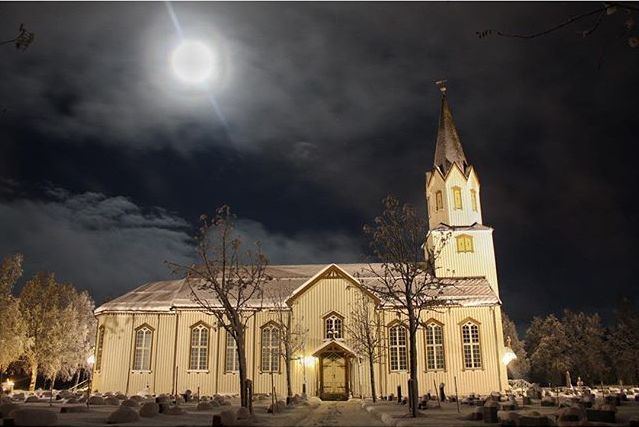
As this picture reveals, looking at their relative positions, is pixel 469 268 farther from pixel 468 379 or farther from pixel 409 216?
pixel 409 216

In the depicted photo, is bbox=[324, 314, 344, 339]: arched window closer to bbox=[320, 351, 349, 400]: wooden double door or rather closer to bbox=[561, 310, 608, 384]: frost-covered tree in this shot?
bbox=[320, 351, 349, 400]: wooden double door

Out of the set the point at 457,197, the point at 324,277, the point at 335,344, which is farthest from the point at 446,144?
the point at 335,344

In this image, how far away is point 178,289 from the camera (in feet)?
142

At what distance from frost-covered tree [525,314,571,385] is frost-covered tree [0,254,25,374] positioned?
6102 cm

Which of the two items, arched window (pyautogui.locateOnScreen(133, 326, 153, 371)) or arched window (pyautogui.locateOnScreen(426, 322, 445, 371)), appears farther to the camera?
arched window (pyautogui.locateOnScreen(133, 326, 153, 371))

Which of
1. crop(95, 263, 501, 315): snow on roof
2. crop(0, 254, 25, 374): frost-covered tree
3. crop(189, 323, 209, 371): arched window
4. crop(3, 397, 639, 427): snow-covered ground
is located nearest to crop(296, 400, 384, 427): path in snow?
crop(3, 397, 639, 427): snow-covered ground

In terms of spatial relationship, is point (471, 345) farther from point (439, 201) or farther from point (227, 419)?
point (227, 419)

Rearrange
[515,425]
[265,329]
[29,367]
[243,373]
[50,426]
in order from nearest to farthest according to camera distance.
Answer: [50,426], [515,425], [243,373], [265,329], [29,367]

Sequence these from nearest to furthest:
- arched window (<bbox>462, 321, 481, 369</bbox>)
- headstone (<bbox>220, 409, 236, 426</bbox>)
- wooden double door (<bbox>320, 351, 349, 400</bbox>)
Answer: headstone (<bbox>220, 409, 236, 426</bbox>), wooden double door (<bbox>320, 351, 349, 400</bbox>), arched window (<bbox>462, 321, 481, 369</bbox>)

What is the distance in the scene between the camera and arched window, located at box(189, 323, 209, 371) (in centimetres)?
3881

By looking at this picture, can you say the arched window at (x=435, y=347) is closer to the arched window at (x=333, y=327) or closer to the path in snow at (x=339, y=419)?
the arched window at (x=333, y=327)

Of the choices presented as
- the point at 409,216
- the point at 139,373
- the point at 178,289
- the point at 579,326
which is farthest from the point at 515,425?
the point at 579,326

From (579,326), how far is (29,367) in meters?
68.3

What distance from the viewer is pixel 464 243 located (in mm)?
44344
